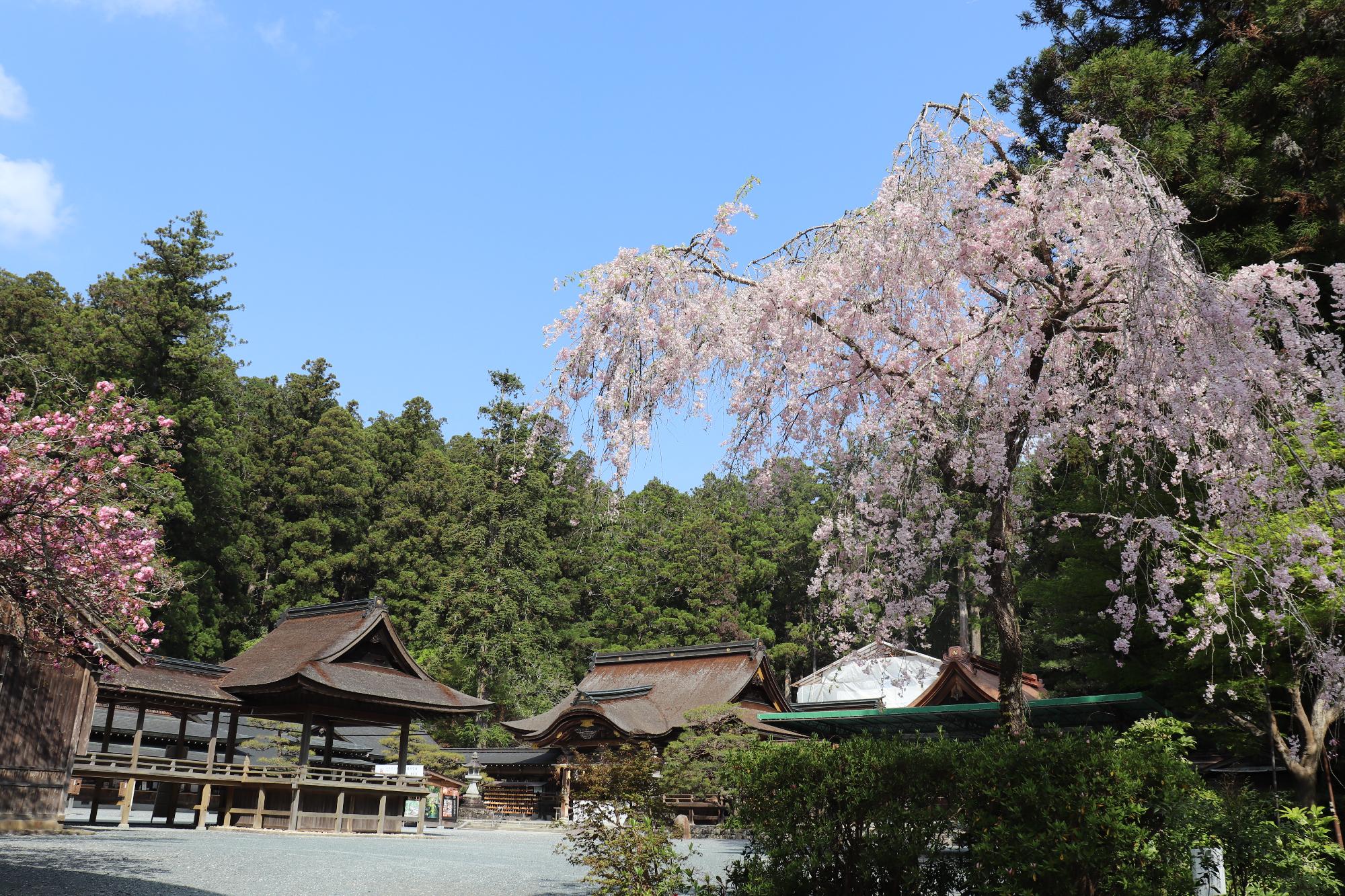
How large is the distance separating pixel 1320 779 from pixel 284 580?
39.1m

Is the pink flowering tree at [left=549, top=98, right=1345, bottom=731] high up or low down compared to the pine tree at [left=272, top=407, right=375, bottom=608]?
down

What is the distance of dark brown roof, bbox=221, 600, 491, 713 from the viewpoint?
62.7ft

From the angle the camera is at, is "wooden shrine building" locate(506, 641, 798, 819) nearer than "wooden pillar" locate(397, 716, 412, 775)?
No

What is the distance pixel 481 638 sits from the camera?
1527 inches

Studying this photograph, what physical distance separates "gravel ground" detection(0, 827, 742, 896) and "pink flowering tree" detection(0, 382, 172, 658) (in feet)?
8.00

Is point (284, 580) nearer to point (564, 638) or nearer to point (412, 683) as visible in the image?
point (564, 638)

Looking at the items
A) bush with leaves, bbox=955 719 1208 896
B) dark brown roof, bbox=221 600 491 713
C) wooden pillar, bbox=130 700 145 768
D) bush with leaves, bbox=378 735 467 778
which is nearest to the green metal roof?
bush with leaves, bbox=955 719 1208 896

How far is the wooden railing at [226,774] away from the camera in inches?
659

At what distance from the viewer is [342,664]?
810 inches

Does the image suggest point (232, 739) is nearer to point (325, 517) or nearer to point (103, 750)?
point (103, 750)

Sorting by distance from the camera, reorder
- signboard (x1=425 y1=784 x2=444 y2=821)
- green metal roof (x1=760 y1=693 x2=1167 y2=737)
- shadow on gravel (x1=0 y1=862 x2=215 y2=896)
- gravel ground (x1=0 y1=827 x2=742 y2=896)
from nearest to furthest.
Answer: shadow on gravel (x1=0 y1=862 x2=215 y2=896)
gravel ground (x1=0 y1=827 x2=742 y2=896)
green metal roof (x1=760 y1=693 x2=1167 y2=737)
signboard (x1=425 y1=784 x2=444 y2=821)

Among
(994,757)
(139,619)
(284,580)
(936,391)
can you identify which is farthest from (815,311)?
(284,580)

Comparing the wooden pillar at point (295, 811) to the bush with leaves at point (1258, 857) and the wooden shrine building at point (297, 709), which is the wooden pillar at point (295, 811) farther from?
the bush with leaves at point (1258, 857)

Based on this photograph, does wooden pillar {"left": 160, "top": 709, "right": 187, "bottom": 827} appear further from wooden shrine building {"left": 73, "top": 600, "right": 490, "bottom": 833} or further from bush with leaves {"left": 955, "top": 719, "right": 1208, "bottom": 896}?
bush with leaves {"left": 955, "top": 719, "right": 1208, "bottom": 896}
